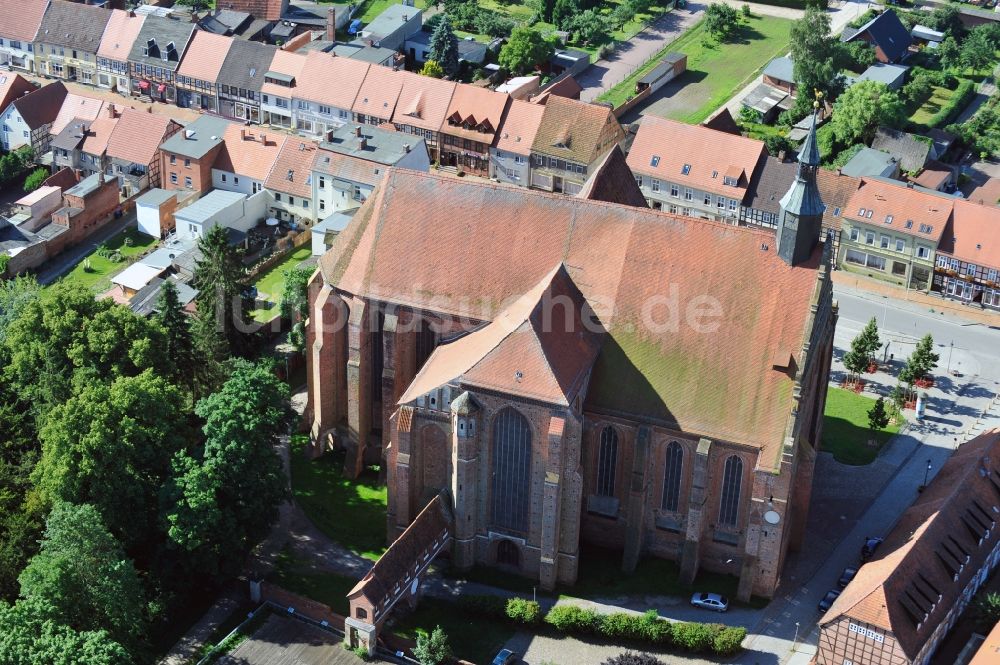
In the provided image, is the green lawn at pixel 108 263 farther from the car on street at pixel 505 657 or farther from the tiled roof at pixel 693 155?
the car on street at pixel 505 657

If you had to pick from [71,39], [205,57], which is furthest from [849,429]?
[71,39]

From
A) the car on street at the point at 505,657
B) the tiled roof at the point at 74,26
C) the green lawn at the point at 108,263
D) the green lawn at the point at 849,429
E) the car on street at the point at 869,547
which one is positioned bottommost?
the car on street at the point at 505,657

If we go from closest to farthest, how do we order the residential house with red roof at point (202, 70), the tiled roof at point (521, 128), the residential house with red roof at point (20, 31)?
the tiled roof at point (521, 128) → the residential house with red roof at point (202, 70) → the residential house with red roof at point (20, 31)

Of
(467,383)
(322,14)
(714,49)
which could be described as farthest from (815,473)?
(322,14)

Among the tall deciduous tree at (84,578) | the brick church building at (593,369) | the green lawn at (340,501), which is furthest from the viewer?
the green lawn at (340,501)

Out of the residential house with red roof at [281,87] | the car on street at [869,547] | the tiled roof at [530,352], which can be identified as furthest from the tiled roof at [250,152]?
the car on street at [869,547]

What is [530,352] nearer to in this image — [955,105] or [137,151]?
[137,151]

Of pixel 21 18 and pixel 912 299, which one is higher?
pixel 21 18
